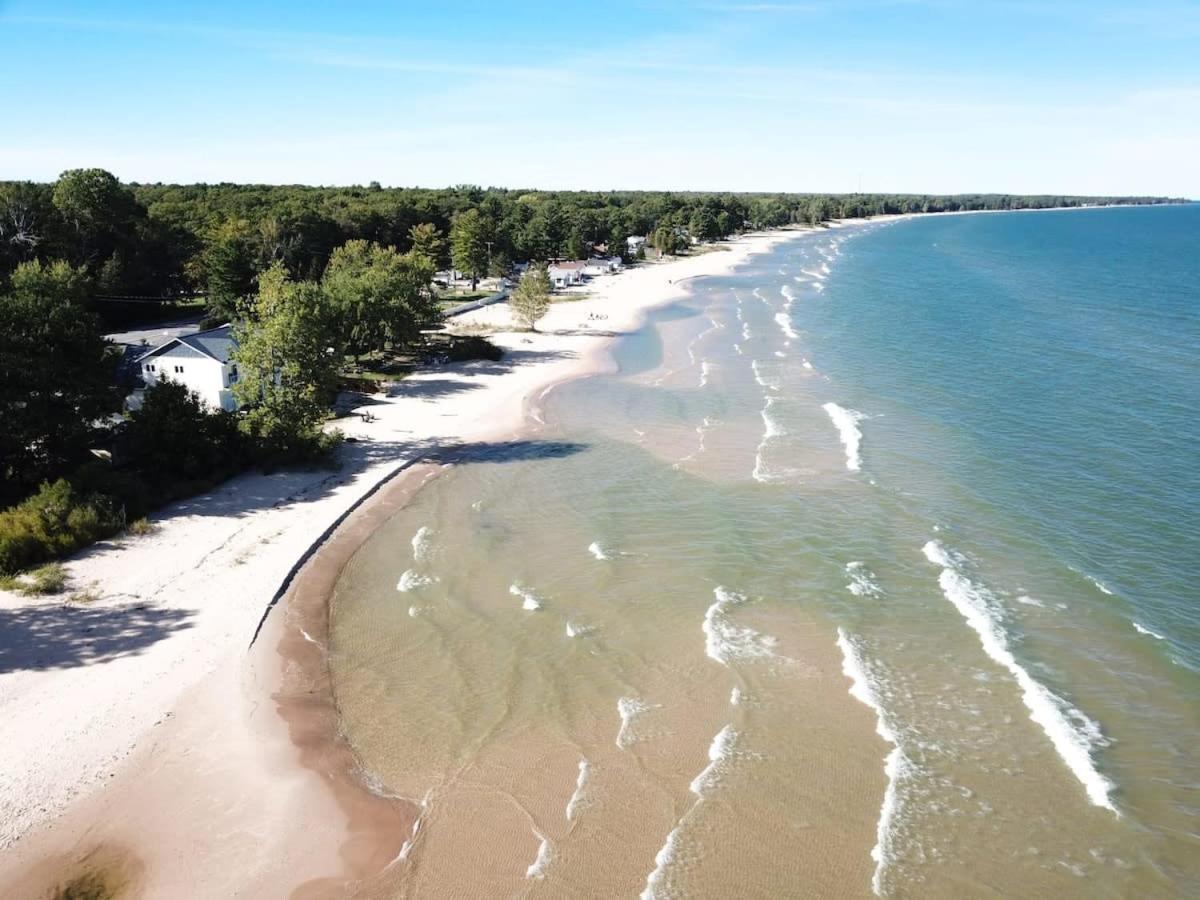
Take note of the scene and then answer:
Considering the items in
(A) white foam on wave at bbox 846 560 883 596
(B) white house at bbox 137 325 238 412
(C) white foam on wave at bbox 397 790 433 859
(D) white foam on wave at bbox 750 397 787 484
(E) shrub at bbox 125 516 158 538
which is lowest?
(C) white foam on wave at bbox 397 790 433 859

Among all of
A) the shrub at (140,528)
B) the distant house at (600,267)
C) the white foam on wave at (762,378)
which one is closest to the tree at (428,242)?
the distant house at (600,267)

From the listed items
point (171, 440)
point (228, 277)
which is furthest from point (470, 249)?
point (171, 440)

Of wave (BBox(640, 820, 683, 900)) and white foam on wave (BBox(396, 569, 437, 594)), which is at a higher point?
white foam on wave (BBox(396, 569, 437, 594))

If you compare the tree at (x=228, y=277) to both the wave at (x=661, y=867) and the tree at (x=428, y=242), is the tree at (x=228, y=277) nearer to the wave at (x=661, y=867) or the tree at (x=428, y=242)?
the tree at (x=428, y=242)

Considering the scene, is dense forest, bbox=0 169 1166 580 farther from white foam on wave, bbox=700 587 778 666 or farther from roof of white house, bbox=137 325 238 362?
white foam on wave, bbox=700 587 778 666

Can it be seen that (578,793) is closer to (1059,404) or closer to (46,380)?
(46,380)

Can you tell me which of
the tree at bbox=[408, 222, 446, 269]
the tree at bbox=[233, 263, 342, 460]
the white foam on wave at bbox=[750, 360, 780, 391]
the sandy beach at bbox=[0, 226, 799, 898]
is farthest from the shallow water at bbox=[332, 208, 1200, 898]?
the tree at bbox=[408, 222, 446, 269]
